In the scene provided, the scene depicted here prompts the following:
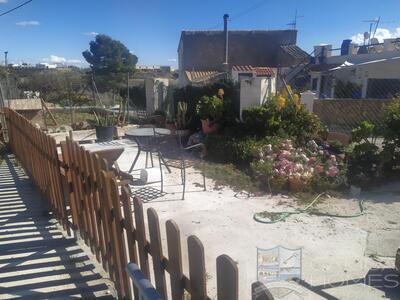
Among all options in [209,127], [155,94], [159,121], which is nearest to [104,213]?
[209,127]

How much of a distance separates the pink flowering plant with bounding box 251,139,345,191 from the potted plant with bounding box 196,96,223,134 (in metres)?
2.23

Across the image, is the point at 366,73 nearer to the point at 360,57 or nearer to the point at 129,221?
the point at 360,57

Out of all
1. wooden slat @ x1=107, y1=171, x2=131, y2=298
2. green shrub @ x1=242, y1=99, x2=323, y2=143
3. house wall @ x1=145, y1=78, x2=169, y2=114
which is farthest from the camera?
house wall @ x1=145, y1=78, x2=169, y2=114

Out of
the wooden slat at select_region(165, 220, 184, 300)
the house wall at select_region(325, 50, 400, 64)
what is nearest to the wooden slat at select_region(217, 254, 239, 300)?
the wooden slat at select_region(165, 220, 184, 300)

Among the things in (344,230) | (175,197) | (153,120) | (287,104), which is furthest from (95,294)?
(153,120)

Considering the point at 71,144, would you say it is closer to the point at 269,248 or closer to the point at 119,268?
the point at 119,268

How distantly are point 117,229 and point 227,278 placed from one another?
1213 millimetres

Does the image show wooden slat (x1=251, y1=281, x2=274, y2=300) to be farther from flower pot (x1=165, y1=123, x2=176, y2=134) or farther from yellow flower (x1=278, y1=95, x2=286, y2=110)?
flower pot (x1=165, y1=123, x2=176, y2=134)

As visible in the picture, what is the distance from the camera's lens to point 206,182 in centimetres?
594

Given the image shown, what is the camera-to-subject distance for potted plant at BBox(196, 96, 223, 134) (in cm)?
859

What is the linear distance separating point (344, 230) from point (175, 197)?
2438mm

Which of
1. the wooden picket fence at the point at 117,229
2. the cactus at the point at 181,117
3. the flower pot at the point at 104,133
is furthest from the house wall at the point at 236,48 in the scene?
the wooden picket fence at the point at 117,229

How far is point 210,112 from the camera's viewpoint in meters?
8.63

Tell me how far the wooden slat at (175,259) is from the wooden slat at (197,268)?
11cm
